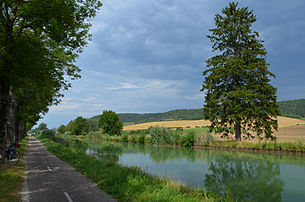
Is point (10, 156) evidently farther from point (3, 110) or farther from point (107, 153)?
point (107, 153)

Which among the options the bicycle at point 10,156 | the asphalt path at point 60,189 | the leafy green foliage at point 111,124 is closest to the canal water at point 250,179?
the asphalt path at point 60,189

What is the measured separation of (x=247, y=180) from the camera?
15.6 meters

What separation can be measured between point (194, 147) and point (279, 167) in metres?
19.7

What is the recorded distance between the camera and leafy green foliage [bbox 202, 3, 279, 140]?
3081 cm

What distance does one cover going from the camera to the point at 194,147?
38531mm

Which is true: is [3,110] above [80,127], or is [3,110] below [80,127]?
above

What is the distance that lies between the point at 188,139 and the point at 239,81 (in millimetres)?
13460

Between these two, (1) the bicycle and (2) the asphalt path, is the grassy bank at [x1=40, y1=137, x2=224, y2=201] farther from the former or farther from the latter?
(1) the bicycle

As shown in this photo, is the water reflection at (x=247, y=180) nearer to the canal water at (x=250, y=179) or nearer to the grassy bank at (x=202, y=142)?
the canal water at (x=250, y=179)

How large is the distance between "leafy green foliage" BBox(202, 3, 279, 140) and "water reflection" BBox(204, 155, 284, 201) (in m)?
10.8

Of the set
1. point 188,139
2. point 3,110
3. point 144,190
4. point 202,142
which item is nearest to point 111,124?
point 188,139

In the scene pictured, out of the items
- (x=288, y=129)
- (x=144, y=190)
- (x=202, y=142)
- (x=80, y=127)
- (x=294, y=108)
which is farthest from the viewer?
(x=294, y=108)

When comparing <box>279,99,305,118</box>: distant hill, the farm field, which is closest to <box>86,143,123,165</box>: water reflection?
the farm field

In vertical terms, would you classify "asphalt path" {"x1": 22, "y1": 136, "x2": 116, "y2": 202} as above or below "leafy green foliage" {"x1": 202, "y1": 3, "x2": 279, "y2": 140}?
below
